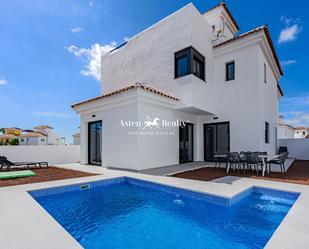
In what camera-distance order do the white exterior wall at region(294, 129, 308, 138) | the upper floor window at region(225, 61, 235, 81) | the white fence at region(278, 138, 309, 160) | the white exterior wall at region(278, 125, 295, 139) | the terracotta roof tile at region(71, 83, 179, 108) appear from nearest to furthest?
1. the terracotta roof tile at region(71, 83, 179, 108)
2. the upper floor window at region(225, 61, 235, 81)
3. the white fence at region(278, 138, 309, 160)
4. the white exterior wall at region(278, 125, 295, 139)
5. the white exterior wall at region(294, 129, 308, 138)

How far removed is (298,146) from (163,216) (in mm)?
19882

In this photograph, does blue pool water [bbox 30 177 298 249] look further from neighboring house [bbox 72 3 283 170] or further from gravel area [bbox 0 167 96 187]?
neighboring house [bbox 72 3 283 170]

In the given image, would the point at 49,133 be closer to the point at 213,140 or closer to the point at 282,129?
the point at 213,140

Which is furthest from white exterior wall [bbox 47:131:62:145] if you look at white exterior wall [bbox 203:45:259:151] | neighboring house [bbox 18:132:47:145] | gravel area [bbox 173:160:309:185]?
gravel area [bbox 173:160:309:185]

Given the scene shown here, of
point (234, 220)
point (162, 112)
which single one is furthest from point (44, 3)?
point (234, 220)

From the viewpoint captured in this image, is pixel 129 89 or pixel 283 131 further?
pixel 283 131

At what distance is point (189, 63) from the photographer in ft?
38.0

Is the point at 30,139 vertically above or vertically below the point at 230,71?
below

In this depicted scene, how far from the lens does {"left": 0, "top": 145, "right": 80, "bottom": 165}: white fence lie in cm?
1388

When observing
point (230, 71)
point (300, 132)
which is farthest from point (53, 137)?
point (300, 132)

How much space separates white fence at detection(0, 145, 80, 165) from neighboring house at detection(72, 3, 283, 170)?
2.67 meters

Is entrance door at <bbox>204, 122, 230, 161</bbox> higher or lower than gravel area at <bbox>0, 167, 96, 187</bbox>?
higher

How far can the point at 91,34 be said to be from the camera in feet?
49.5

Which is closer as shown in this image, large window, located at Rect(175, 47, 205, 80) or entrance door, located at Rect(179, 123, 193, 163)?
large window, located at Rect(175, 47, 205, 80)
